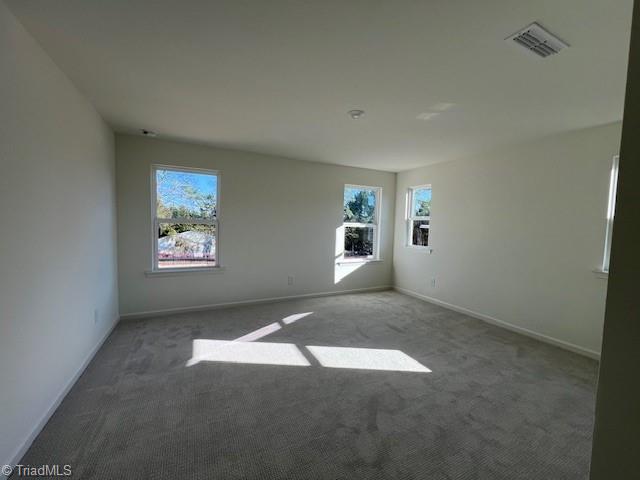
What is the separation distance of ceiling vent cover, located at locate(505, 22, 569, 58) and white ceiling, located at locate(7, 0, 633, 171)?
0.04 m

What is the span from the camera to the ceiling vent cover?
5.07 ft

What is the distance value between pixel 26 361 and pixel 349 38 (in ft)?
8.62

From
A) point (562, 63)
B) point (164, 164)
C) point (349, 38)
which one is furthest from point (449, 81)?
point (164, 164)

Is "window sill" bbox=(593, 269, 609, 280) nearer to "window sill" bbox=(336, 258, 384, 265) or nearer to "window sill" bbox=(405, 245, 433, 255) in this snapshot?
"window sill" bbox=(405, 245, 433, 255)

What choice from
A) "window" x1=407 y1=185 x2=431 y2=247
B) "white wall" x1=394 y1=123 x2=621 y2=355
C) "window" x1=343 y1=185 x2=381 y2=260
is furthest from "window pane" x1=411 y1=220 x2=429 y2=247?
"window" x1=343 y1=185 x2=381 y2=260

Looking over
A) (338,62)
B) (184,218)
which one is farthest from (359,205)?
(338,62)

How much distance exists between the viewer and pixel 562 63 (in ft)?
6.05

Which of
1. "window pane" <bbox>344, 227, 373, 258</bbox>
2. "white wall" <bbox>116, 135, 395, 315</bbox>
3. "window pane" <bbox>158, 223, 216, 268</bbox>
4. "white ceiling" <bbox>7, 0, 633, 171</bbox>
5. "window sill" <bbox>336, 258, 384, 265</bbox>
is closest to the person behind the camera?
"white ceiling" <bbox>7, 0, 633, 171</bbox>

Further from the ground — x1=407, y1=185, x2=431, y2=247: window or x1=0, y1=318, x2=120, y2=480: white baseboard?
x1=407, y1=185, x2=431, y2=247: window

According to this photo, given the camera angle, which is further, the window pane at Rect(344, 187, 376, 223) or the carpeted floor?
the window pane at Rect(344, 187, 376, 223)

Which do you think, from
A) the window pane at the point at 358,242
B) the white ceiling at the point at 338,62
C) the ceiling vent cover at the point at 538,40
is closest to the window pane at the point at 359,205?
the window pane at the point at 358,242

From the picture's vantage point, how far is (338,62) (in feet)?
6.30

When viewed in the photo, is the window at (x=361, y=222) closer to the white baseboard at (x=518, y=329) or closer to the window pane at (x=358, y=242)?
the window pane at (x=358, y=242)

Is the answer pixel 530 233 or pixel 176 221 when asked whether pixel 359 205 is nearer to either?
pixel 530 233
